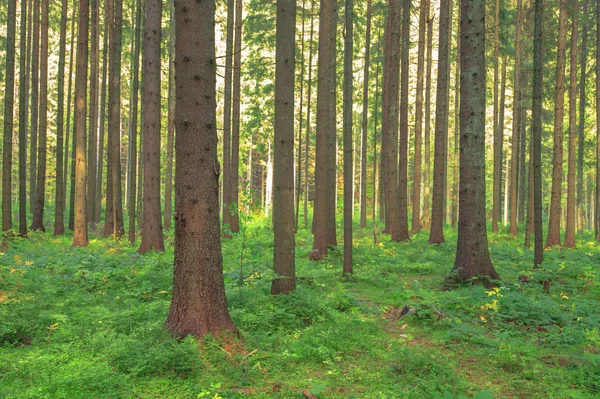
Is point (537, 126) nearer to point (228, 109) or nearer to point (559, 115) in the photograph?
point (559, 115)

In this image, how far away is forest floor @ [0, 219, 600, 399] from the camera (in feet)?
14.5

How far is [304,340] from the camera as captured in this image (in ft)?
18.9

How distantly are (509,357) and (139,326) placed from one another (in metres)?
4.70

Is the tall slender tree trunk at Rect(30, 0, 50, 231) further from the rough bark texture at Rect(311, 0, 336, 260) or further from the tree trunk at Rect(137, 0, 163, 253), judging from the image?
the rough bark texture at Rect(311, 0, 336, 260)

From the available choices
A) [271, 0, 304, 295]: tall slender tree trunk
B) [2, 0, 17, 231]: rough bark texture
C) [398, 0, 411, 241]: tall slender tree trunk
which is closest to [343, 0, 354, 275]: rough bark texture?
[271, 0, 304, 295]: tall slender tree trunk

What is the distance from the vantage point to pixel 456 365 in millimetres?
5277

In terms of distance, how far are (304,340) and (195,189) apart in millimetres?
2437

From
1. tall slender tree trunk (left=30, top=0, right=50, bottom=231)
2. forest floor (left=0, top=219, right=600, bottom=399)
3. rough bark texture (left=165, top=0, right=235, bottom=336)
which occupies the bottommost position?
forest floor (left=0, top=219, right=600, bottom=399)

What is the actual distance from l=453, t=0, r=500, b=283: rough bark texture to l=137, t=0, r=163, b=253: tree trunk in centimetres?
817

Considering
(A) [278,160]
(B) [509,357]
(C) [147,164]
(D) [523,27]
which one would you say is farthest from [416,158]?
(B) [509,357]

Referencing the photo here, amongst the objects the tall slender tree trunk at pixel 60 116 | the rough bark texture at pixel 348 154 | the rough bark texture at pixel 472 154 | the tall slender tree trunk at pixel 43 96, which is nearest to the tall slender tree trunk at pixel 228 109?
the tall slender tree trunk at pixel 60 116

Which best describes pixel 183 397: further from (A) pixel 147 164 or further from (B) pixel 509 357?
(A) pixel 147 164

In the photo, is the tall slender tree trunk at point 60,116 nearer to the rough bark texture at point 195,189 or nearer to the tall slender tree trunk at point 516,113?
the rough bark texture at point 195,189

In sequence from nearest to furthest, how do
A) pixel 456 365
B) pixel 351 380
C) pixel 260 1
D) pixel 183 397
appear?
1. pixel 183 397
2. pixel 351 380
3. pixel 456 365
4. pixel 260 1
